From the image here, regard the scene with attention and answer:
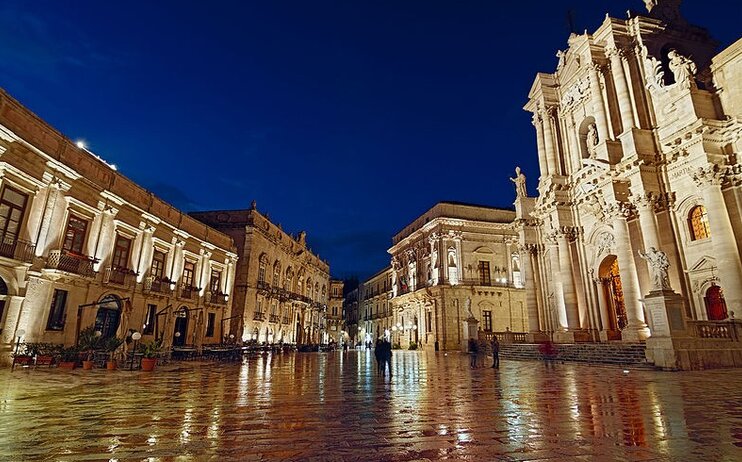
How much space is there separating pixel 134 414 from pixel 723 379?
1241cm

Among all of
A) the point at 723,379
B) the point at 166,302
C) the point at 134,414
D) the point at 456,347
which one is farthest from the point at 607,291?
the point at 166,302

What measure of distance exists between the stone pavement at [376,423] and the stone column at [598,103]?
15.4 metres

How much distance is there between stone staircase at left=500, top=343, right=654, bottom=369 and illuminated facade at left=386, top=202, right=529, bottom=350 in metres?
15.4

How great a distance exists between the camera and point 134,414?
5656 millimetres

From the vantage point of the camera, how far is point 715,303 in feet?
52.3

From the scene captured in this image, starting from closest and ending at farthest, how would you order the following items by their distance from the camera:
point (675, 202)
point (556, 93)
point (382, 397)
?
point (382, 397) → point (675, 202) → point (556, 93)

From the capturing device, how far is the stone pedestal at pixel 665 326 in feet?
41.8

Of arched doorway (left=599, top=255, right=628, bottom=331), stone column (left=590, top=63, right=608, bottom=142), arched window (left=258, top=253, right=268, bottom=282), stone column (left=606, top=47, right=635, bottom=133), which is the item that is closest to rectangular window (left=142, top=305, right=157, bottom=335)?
arched window (left=258, top=253, right=268, bottom=282)

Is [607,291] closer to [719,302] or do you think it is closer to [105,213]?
[719,302]

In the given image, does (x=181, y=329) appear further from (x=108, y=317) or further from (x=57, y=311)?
(x=57, y=311)

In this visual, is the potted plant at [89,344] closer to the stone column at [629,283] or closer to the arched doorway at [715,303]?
the stone column at [629,283]

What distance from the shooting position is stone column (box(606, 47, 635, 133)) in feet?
63.4

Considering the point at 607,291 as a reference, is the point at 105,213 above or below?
above

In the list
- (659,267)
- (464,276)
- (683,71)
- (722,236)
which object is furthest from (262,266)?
(683,71)
